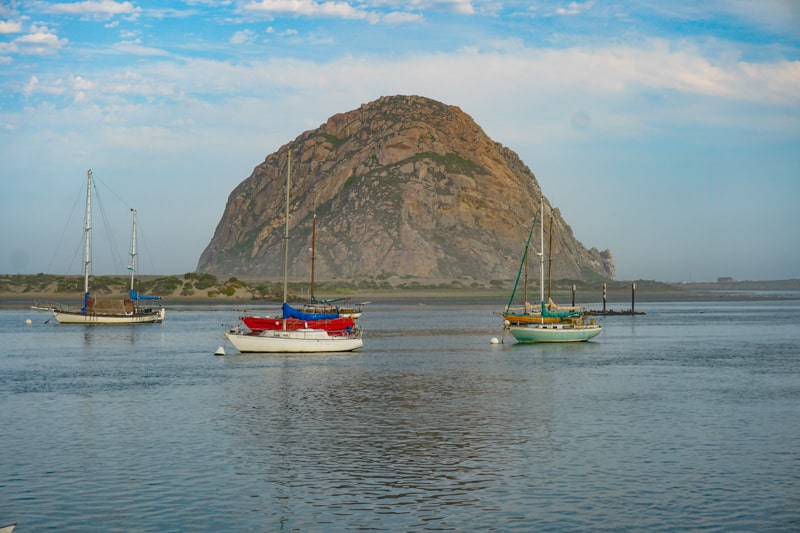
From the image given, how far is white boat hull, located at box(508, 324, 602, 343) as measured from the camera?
7062 cm

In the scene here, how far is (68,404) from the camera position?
3638cm

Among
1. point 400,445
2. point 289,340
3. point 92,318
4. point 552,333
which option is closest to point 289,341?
point 289,340

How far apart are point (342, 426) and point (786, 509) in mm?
15319

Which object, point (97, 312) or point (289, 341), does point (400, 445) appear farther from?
point (97, 312)

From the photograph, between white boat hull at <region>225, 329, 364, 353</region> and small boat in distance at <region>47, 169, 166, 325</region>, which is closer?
white boat hull at <region>225, 329, 364, 353</region>

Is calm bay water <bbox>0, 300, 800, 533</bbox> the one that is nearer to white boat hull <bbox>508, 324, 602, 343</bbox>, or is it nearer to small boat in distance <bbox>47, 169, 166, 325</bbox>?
white boat hull <bbox>508, 324, 602, 343</bbox>

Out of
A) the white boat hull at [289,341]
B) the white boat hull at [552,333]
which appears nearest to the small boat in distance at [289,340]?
the white boat hull at [289,341]

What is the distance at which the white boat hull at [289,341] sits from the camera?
59688mm

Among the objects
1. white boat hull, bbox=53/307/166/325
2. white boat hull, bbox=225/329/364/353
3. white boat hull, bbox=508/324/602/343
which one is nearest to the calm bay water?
white boat hull, bbox=225/329/364/353

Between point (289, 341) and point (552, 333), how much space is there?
2272 cm

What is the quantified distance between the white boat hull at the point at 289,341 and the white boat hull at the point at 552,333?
645 inches

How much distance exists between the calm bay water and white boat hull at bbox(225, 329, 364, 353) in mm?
A: 3864

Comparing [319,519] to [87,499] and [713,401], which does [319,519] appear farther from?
[713,401]

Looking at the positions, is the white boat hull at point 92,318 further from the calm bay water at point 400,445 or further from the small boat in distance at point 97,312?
the calm bay water at point 400,445
